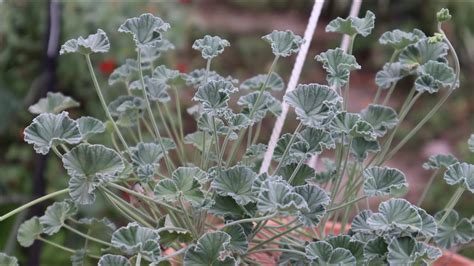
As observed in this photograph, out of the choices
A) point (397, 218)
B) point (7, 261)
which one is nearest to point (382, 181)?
point (397, 218)

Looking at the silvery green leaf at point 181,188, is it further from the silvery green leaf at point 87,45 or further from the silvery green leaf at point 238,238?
the silvery green leaf at point 87,45

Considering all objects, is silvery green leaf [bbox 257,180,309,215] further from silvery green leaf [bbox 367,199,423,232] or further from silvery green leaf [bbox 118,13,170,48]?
silvery green leaf [bbox 118,13,170,48]

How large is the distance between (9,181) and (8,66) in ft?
1.05

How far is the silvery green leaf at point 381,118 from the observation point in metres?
0.82

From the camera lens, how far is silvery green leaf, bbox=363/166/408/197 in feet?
2.36

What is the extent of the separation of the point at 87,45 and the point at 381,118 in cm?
36

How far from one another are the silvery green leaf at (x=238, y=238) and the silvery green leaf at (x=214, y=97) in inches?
4.6

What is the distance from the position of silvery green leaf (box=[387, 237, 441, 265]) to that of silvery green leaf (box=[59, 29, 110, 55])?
35 centimetres

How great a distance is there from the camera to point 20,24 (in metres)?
1.84

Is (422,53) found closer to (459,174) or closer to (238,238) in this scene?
(459,174)

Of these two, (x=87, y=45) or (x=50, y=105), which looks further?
(x=50, y=105)

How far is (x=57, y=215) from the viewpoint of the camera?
2.65 ft

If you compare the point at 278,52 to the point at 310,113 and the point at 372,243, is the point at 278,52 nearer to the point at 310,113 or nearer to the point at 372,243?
the point at 310,113

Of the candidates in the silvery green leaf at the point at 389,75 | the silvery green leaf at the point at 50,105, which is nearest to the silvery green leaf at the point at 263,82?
the silvery green leaf at the point at 389,75
